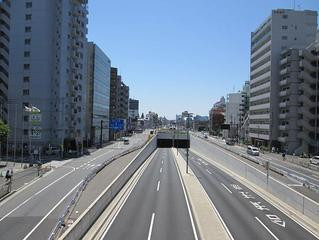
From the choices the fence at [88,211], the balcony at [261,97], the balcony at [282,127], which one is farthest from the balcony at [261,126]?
the fence at [88,211]

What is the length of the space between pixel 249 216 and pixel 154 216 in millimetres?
6869

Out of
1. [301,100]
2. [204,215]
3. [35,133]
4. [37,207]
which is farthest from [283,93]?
[204,215]

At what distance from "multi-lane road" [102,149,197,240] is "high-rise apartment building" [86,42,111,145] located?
297ft

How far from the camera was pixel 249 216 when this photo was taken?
117 ft

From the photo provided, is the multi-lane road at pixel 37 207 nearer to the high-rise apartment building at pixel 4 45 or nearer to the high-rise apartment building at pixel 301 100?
the high-rise apartment building at pixel 4 45

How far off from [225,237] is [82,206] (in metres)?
10.5

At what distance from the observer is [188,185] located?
53688mm

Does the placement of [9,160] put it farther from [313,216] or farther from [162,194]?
[313,216]

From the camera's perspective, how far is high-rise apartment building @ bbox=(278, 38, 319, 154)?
113938 mm

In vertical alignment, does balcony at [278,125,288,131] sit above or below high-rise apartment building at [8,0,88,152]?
below

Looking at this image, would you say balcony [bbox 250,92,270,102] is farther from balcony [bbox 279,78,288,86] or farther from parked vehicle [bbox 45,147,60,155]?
parked vehicle [bbox 45,147,60,155]

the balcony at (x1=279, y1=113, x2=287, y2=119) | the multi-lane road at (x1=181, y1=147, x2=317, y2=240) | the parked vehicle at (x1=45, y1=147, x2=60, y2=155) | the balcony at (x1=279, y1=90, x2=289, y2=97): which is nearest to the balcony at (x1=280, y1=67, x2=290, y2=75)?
the balcony at (x1=279, y1=90, x2=289, y2=97)

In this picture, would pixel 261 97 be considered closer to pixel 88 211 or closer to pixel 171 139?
pixel 171 139

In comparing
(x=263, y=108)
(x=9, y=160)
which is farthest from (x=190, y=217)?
(x=263, y=108)
